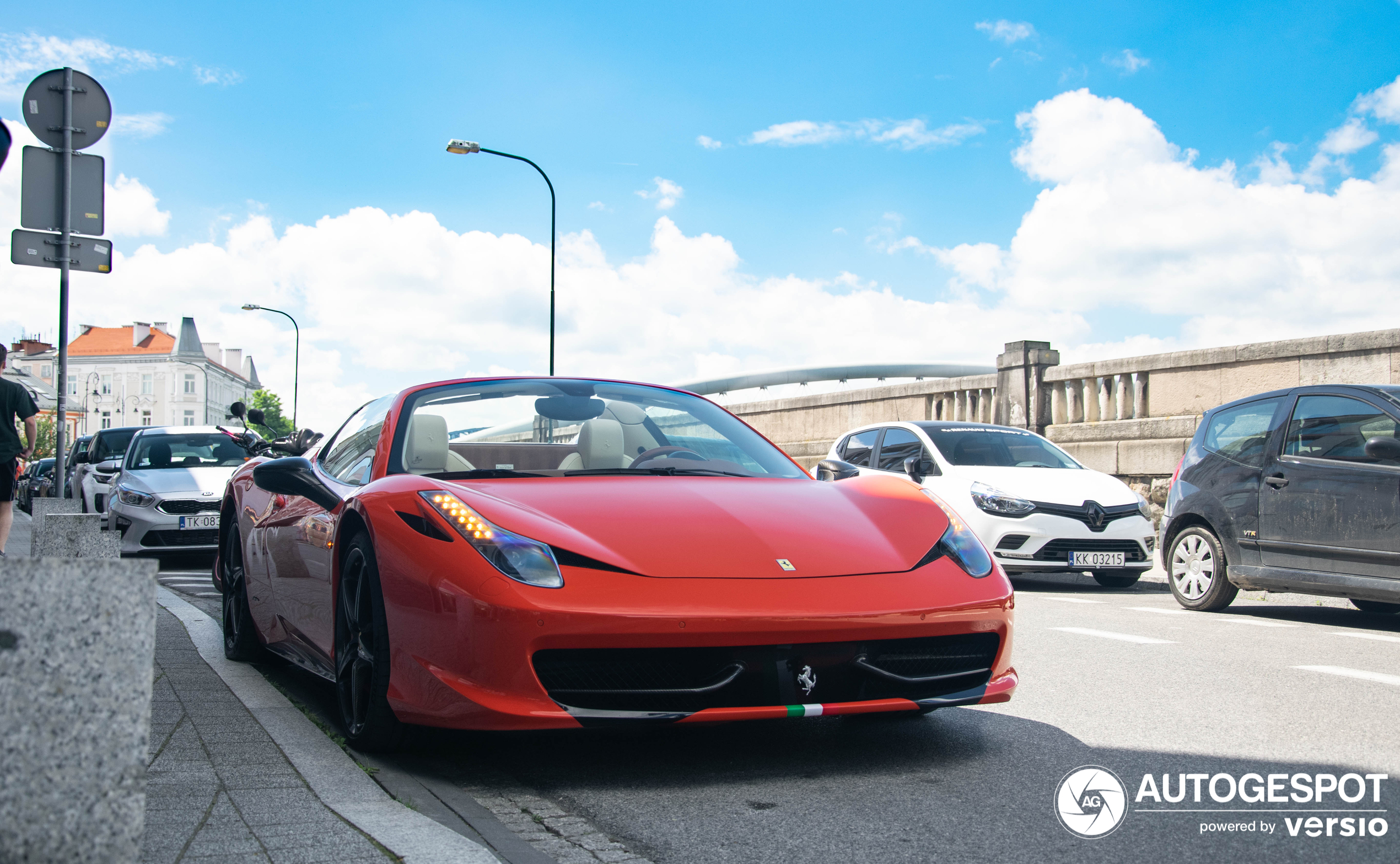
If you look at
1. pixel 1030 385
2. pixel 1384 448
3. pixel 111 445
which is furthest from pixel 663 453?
pixel 111 445

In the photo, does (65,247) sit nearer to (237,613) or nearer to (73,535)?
(73,535)

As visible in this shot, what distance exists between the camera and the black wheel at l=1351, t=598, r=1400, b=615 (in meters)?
9.32

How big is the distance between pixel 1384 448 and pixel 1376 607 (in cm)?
257

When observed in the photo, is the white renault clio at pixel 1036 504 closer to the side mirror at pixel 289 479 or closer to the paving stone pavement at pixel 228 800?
the side mirror at pixel 289 479

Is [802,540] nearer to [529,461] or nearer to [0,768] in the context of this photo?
[529,461]

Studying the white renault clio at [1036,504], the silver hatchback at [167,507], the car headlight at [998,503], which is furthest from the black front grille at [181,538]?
the car headlight at [998,503]

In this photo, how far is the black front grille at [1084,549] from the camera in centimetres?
1073

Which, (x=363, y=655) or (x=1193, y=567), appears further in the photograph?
(x=1193, y=567)

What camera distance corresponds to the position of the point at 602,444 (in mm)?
4984

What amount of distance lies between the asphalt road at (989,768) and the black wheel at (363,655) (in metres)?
0.13

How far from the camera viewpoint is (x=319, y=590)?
183 inches

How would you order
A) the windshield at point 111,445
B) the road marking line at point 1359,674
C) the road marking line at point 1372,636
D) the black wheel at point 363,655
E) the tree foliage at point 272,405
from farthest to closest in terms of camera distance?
the tree foliage at point 272,405 < the windshield at point 111,445 < the road marking line at point 1372,636 < the road marking line at point 1359,674 < the black wheel at point 363,655

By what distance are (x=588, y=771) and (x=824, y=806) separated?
820mm

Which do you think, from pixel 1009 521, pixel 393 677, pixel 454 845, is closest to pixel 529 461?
pixel 393 677
